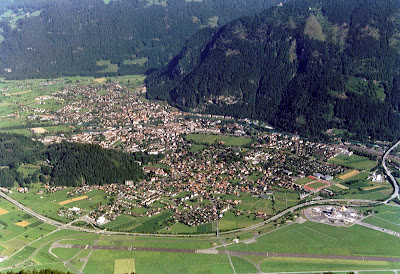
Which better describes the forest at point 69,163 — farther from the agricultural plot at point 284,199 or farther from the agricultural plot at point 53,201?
the agricultural plot at point 284,199

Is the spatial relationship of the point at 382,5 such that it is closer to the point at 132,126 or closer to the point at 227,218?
the point at 132,126

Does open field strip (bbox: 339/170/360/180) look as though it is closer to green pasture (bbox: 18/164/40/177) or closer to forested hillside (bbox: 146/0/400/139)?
forested hillside (bbox: 146/0/400/139)

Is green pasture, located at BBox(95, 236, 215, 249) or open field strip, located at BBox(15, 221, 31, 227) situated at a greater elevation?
open field strip, located at BBox(15, 221, 31, 227)

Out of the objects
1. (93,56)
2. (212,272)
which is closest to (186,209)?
(212,272)

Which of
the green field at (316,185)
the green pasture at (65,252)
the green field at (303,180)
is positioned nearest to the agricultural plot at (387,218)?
the green field at (316,185)

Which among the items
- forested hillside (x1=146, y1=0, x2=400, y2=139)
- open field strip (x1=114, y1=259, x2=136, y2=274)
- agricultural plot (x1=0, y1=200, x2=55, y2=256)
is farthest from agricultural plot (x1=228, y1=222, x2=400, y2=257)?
forested hillside (x1=146, y1=0, x2=400, y2=139)
